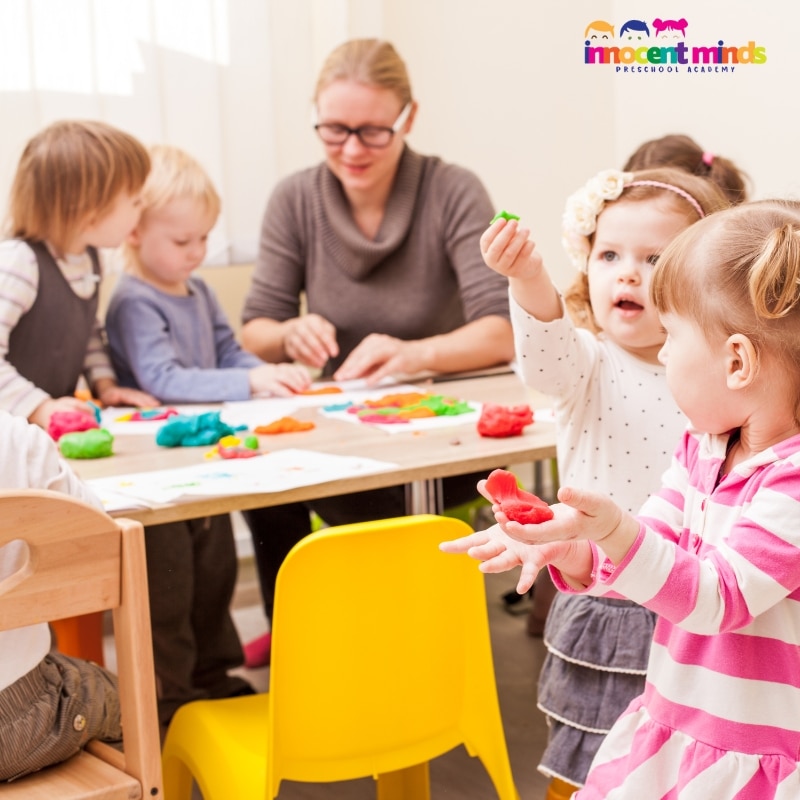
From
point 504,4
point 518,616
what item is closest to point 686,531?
point 518,616

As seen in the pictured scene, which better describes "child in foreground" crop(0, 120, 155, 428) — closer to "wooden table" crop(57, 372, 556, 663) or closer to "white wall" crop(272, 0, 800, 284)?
"wooden table" crop(57, 372, 556, 663)

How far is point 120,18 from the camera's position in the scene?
3.27 metres

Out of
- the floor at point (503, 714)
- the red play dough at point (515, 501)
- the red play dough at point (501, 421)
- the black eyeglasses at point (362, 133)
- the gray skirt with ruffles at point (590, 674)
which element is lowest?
the floor at point (503, 714)

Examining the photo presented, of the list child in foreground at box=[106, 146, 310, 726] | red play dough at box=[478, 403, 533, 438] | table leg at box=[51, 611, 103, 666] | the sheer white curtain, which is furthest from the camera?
the sheer white curtain

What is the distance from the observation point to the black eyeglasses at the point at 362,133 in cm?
268

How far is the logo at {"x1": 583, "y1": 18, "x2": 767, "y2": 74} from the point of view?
2.78 m

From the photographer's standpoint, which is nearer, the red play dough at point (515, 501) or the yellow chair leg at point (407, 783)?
the red play dough at point (515, 501)

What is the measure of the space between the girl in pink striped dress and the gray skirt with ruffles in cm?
39

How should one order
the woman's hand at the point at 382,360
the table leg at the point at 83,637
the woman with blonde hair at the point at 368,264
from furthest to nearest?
1. the woman with blonde hair at the point at 368,264
2. the woman's hand at the point at 382,360
3. the table leg at the point at 83,637

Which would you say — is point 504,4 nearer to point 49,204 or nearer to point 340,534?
point 49,204

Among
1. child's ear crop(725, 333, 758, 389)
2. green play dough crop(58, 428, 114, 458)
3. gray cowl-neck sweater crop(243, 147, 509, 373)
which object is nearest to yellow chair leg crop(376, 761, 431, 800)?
green play dough crop(58, 428, 114, 458)

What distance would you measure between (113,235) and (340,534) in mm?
1242

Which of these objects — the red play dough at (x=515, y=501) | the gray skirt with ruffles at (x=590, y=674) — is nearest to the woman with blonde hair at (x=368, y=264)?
the gray skirt with ruffles at (x=590, y=674)

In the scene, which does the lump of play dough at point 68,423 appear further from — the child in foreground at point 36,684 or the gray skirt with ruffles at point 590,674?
the gray skirt with ruffles at point 590,674
